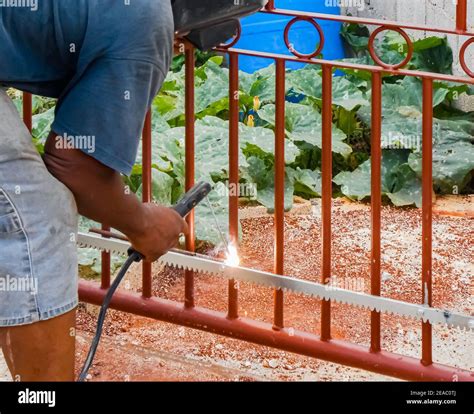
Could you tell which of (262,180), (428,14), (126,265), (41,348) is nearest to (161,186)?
(262,180)

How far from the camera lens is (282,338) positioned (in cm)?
297

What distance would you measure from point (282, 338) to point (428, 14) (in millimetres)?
4236

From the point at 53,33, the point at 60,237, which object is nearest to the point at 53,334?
the point at 60,237

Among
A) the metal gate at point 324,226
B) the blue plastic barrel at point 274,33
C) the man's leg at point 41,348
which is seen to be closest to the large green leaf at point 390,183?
the blue plastic barrel at point 274,33

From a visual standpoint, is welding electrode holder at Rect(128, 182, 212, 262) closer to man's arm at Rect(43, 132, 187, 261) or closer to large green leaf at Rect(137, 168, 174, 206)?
man's arm at Rect(43, 132, 187, 261)

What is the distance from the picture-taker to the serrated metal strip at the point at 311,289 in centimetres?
273

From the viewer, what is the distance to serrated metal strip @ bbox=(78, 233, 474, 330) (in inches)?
107

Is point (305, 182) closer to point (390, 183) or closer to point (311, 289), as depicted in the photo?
point (390, 183)

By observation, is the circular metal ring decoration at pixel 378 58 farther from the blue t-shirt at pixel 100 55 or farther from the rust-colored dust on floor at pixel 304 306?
the rust-colored dust on floor at pixel 304 306

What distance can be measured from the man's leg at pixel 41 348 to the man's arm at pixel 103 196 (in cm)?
23

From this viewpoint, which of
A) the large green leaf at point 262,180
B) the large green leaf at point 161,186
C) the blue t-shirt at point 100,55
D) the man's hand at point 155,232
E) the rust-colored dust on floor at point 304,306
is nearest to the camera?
the blue t-shirt at point 100,55
